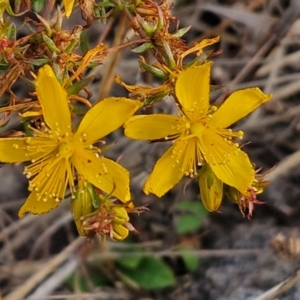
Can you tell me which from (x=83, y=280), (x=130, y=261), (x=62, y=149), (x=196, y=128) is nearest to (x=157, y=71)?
(x=196, y=128)

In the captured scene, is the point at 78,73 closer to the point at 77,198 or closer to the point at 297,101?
the point at 77,198

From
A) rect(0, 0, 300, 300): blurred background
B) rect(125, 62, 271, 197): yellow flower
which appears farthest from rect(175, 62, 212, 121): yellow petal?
rect(0, 0, 300, 300): blurred background

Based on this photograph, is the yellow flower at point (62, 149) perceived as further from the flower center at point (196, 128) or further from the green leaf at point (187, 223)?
the green leaf at point (187, 223)

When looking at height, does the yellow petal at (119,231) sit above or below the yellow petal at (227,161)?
below

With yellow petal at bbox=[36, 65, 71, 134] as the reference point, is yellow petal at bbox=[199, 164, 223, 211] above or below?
below

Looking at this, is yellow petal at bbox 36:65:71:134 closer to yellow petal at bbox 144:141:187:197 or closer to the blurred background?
yellow petal at bbox 144:141:187:197

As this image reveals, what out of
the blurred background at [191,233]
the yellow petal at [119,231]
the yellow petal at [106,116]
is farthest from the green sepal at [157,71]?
the blurred background at [191,233]

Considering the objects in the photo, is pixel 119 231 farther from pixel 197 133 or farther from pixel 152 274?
pixel 152 274

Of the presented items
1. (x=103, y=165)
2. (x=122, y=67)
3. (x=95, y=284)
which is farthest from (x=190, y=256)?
(x=103, y=165)
